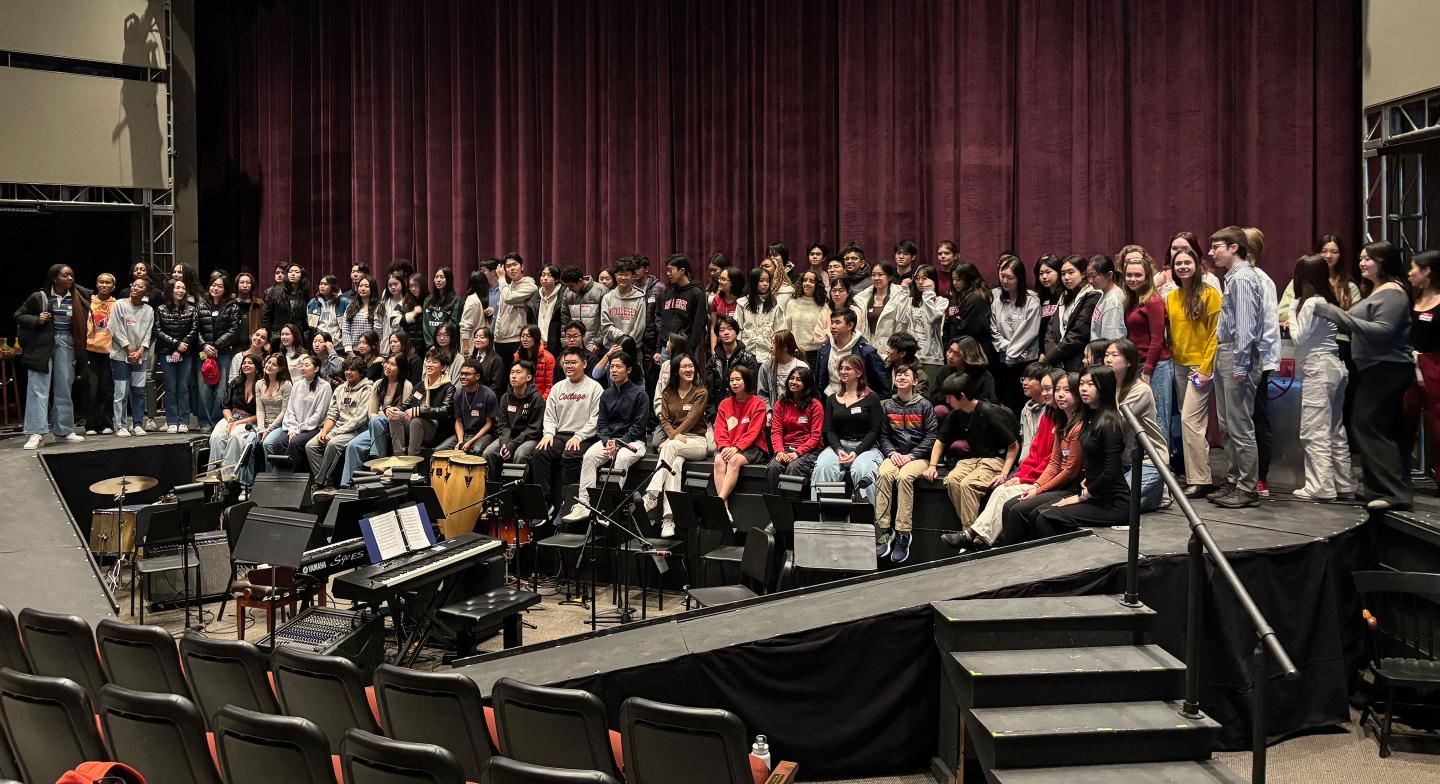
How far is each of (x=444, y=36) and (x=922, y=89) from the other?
22.6 ft

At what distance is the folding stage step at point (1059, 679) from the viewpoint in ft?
17.8

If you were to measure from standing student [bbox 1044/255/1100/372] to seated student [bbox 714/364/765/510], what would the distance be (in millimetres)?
2251

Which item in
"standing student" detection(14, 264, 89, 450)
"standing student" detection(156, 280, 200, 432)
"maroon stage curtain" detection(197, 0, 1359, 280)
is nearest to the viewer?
"maroon stage curtain" detection(197, 0, 1359, 280)

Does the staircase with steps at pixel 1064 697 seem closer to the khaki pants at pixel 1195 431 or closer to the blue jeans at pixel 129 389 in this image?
the khaki pants at pixel 1195 431

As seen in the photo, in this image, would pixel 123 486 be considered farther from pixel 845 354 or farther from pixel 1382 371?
pixel 1382 371

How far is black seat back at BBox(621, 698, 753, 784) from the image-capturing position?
4.02 meters

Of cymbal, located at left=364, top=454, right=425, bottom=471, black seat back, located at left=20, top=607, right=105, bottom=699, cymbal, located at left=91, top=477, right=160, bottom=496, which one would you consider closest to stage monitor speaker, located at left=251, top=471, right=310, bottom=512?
cymbal, located at left=364, top=454, right=425, bottom=471

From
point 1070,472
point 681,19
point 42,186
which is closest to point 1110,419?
point 1070,472

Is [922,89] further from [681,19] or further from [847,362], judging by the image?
[847,362]

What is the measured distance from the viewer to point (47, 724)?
13.7 ft

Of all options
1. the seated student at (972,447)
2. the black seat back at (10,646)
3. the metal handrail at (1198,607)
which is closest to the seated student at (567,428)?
the seated student at (972,447)

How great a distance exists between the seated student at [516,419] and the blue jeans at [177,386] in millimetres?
3988

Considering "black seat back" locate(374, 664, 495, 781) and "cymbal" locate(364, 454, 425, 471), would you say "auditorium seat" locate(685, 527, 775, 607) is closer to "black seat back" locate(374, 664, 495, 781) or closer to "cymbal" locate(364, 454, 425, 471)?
"black seat back" locate(374, 664, 495, 781)

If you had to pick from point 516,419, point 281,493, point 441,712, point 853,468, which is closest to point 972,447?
point 853,468
